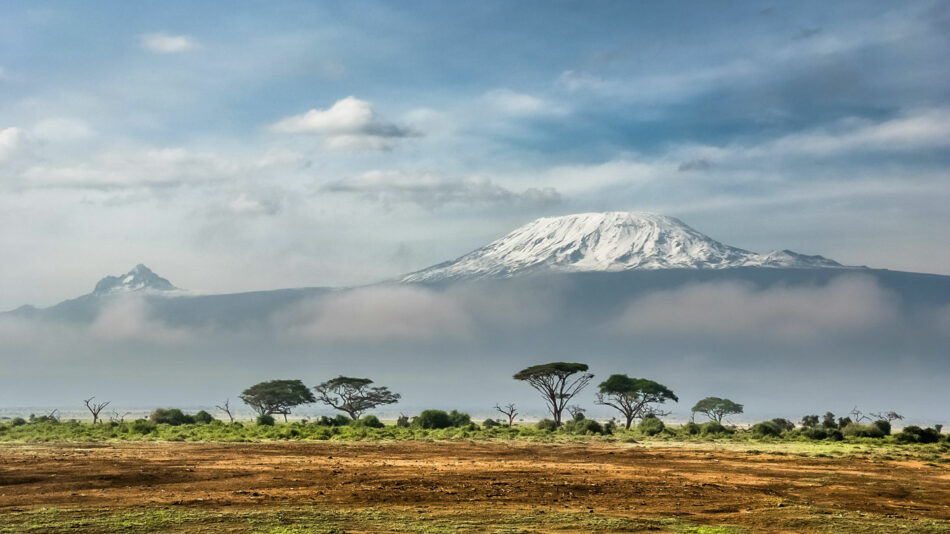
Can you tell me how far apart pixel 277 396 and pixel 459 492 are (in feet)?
311

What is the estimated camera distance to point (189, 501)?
74.7 ft

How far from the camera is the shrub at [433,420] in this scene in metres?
78.7

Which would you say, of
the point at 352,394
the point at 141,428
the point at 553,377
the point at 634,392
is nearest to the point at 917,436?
the point at 553,377

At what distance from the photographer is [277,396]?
116 meters

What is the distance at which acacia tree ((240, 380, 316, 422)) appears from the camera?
4552 inches

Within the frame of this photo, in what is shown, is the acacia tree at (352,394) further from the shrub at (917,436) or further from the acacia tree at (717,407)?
the shrub at (917,436)

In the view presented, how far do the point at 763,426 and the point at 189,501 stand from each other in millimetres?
52605

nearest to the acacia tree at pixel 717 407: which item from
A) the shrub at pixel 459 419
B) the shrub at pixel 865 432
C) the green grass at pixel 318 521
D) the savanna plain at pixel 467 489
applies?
the shrub at pixel 459 419

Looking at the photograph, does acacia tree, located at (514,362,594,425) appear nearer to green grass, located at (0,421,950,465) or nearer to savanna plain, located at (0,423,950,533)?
green grass, located at (0,421,950,465)

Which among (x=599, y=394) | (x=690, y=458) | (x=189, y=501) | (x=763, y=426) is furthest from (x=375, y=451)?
(x=599, y=394)

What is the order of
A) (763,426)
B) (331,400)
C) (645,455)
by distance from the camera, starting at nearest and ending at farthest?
(645,455) < (763,426) < (331,400)

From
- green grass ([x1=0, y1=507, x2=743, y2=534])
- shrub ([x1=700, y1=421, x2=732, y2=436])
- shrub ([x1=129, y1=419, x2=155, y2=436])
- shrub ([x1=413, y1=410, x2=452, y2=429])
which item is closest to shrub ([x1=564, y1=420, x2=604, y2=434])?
shrub ([x1=700, y1=421, x2=732, y2=436])

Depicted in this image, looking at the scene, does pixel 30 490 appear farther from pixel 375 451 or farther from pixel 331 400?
pixel 331 400

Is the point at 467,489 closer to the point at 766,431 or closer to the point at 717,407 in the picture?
the point at 766,431
